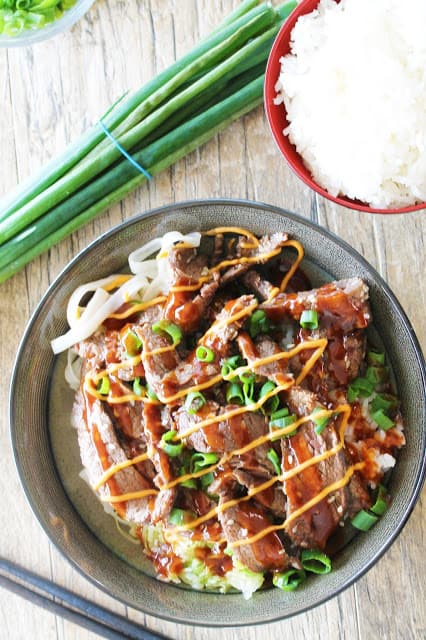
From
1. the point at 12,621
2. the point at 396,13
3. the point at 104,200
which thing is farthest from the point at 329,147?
the point at 12,621

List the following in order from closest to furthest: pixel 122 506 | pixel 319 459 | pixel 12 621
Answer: pixel 319 459 → pixel 122 506 → pixel 12 621

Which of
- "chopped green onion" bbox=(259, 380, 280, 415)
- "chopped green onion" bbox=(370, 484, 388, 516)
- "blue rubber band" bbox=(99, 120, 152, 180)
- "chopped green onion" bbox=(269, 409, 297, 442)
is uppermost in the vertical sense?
"blue rubber band" bbox=(99, 120, 152, 180)

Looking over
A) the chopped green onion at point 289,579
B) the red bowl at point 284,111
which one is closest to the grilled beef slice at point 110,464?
the chopped green onion at point 289,579

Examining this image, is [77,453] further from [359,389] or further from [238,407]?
[359,389]

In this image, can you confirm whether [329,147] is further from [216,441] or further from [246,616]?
[246,616]

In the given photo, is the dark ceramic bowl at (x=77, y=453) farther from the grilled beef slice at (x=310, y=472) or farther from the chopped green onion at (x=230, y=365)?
the chopped green onion at (x=230, y=365)

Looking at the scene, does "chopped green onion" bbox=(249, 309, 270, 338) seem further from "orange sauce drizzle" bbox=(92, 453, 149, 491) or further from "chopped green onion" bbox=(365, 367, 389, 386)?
"orange sauce drizzle" bbox=(92, 453, 149, 491)

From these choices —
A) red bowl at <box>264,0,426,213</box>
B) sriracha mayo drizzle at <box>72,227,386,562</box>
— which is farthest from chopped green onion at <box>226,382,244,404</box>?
red bowl at <box>264,0,426,213</box>
